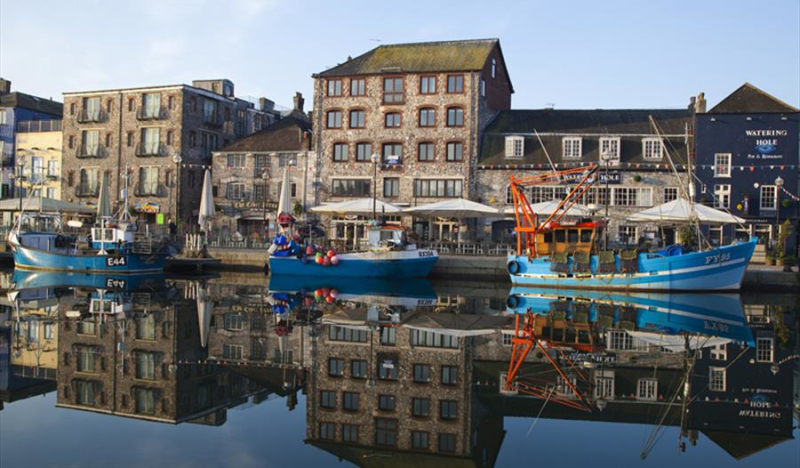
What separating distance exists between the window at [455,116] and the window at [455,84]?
3.85 ft

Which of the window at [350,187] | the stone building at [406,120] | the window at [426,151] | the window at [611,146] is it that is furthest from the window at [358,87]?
the window at [611,146]

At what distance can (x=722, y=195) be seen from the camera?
39812mm

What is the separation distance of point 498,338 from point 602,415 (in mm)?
5860

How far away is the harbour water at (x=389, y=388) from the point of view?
325 inches

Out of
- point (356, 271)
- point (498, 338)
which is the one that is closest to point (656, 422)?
point (498, 338)

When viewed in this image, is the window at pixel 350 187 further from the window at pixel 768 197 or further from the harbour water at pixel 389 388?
the harbour water at pixel 389 388

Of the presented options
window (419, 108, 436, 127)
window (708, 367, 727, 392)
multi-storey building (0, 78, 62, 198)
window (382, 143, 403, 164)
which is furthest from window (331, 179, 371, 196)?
window (708, 367, 727, 392)

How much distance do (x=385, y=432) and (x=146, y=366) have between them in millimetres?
5455

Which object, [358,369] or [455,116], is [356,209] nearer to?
[455,116]

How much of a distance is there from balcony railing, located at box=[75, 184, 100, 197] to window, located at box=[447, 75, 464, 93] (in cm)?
2737

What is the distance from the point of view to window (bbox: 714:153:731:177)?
39844mm

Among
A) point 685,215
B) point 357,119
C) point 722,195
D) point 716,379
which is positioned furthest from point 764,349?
point 357,119

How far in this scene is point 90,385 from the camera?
11016 millimetres

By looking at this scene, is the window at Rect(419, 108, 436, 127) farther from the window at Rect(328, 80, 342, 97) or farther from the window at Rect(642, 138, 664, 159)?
the window at Rect(642, 138, 664, 159)
